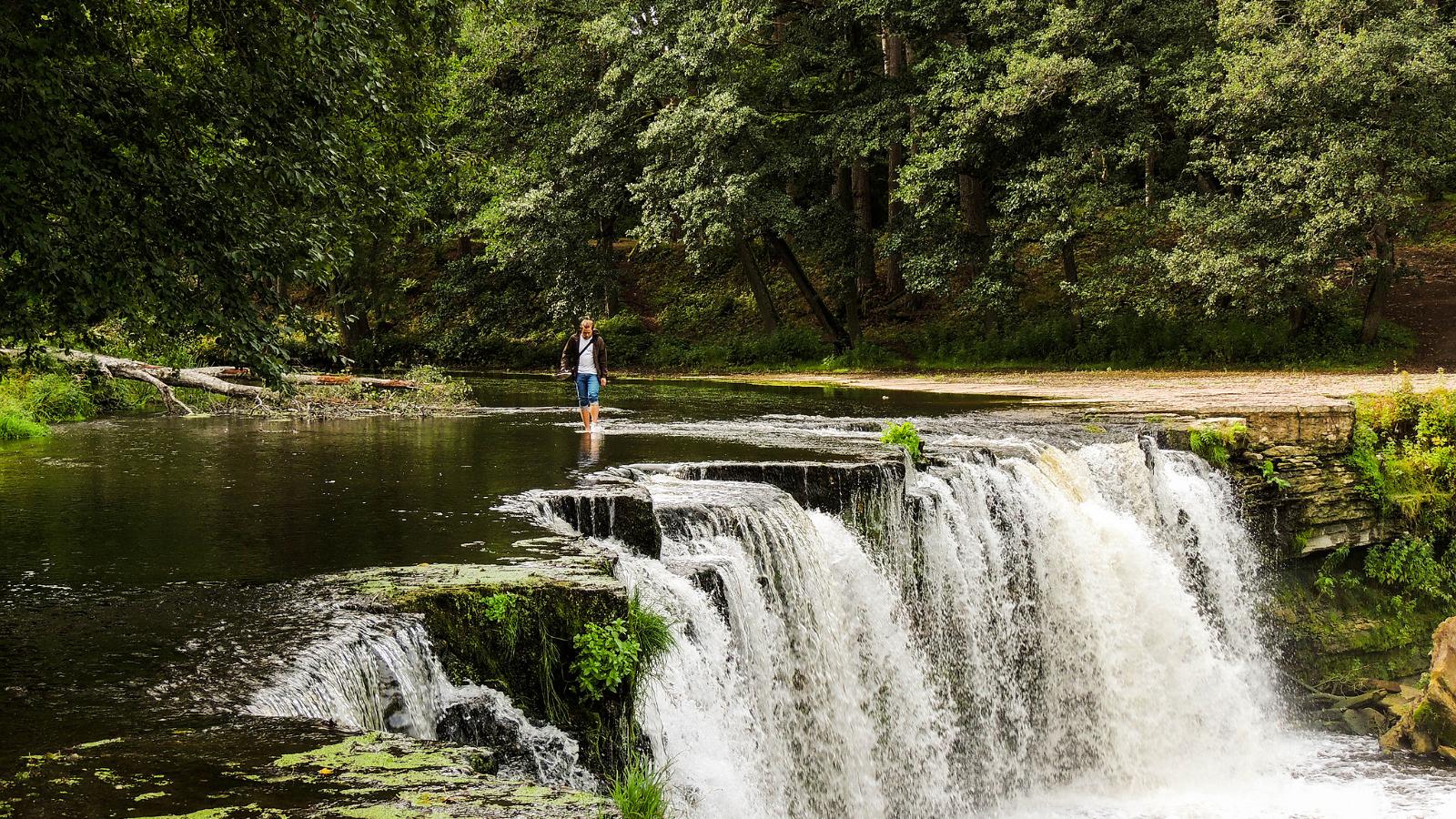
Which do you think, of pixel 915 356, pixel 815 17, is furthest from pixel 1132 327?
pixel 815 17

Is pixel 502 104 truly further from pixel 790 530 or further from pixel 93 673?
pixel 93 673

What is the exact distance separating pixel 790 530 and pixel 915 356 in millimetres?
20097

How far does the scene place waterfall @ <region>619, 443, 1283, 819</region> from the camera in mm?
7906

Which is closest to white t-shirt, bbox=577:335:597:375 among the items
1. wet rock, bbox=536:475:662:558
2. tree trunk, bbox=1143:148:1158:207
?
wet rock, bbox=536:475:662:558

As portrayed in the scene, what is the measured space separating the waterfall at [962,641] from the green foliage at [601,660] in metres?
0.50

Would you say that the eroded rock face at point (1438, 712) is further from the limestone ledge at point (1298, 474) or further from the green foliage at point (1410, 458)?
the green foliage at point (1410, 458)

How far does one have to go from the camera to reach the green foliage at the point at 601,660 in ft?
20.6

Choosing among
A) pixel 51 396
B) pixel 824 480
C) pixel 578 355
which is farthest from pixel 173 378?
pixel 824 480

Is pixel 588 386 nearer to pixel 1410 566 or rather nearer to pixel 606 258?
pixel 1410 566

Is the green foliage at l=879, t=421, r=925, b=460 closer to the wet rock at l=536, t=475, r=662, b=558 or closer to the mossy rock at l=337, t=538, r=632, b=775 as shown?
the wet rock at l=536, t=475, r=662, b=558

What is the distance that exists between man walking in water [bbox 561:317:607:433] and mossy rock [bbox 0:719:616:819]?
9295mm

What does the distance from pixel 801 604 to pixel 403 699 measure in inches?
165

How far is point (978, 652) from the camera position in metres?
11.1

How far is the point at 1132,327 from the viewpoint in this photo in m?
25.5
